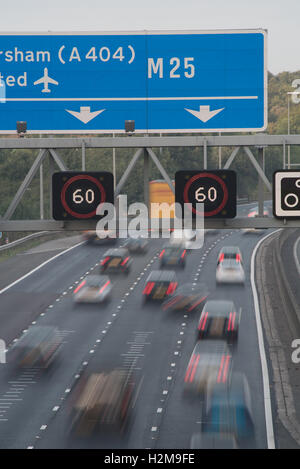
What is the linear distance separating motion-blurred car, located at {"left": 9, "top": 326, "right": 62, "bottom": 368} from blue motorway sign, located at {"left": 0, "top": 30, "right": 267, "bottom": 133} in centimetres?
2794

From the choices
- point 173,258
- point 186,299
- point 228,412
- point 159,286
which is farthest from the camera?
point 173,258

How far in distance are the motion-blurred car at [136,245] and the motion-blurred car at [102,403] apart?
4387cm

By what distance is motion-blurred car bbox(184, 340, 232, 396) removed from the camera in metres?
36.6

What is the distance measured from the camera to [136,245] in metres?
85.1

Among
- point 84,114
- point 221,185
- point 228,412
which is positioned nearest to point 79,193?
Result: point 84,114

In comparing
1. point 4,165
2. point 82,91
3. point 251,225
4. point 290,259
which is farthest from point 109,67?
point 4,165

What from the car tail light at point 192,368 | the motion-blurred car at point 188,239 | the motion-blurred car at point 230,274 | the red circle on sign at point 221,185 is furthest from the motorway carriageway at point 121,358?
the red circle on sign at point 221,185

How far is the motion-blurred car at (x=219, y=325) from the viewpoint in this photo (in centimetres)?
4606

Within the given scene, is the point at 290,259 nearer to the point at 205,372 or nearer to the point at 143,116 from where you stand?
the point at 205,372

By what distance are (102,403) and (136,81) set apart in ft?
69.2

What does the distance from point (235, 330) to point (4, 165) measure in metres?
42.9

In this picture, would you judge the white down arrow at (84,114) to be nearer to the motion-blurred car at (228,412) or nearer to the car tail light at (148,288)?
the motion-blurred car at (228,412)

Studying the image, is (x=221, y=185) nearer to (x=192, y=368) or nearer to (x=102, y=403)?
(x=102, y=403)

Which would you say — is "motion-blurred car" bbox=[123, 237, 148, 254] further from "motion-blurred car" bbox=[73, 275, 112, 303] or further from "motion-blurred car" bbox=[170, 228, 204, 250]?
"motion-blurred car" bbox=[73, 275, 112, 303]
